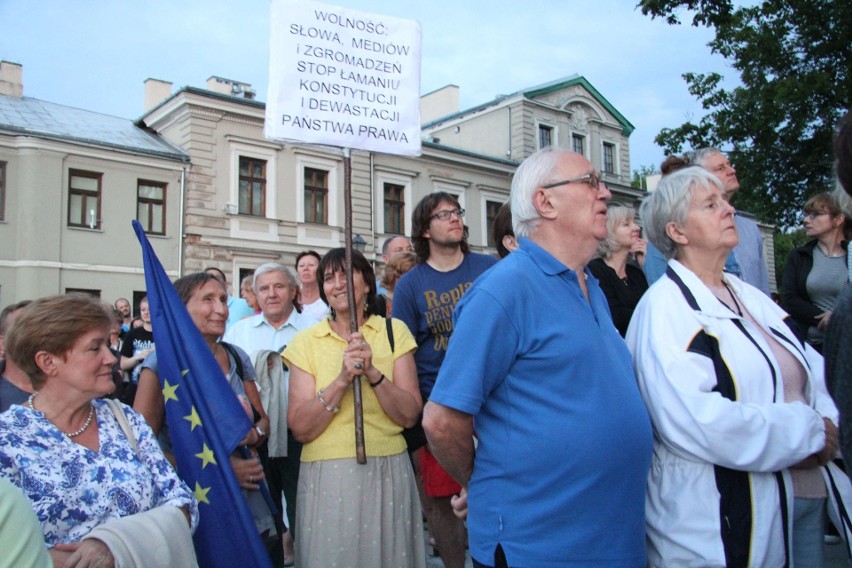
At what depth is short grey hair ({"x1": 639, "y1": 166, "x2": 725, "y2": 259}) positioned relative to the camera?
285 centimetres

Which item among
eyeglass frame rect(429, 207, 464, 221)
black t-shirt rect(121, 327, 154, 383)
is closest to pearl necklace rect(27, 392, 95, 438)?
eyeglass frame rect(429, 207, 464, 221)

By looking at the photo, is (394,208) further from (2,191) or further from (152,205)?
(2,191)

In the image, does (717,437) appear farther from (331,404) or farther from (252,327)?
(252,327)

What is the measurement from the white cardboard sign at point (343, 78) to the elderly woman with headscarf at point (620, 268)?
1336mm

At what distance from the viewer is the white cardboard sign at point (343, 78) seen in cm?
356

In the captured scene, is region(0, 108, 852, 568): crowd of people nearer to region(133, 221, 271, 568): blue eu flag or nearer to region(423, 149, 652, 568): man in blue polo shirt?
region(423, 149, 652, 568): man in blue polo shirt

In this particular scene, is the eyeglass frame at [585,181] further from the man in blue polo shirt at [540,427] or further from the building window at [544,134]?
the building window at [544,134]

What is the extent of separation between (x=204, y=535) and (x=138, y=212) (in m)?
21.5

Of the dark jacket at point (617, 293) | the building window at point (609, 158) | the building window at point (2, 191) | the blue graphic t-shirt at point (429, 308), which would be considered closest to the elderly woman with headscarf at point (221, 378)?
the blue graphic t-shirt at point (429, 308)

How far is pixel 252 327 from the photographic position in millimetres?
5273

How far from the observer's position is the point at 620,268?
448 cm

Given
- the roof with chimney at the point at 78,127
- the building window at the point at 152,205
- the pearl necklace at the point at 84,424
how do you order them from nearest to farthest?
the pearl necklace at the point at 84,424
the roof with chimney at the point at 78,127
the building window at the point at 152,205

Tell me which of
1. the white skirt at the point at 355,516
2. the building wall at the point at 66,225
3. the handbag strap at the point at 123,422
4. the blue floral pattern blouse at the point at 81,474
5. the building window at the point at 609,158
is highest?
the building window at the point at 609,158

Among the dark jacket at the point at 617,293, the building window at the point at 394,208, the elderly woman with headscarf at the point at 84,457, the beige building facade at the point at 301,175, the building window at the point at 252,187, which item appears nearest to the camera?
the elderly woman with headscarf at the point at 84,457
